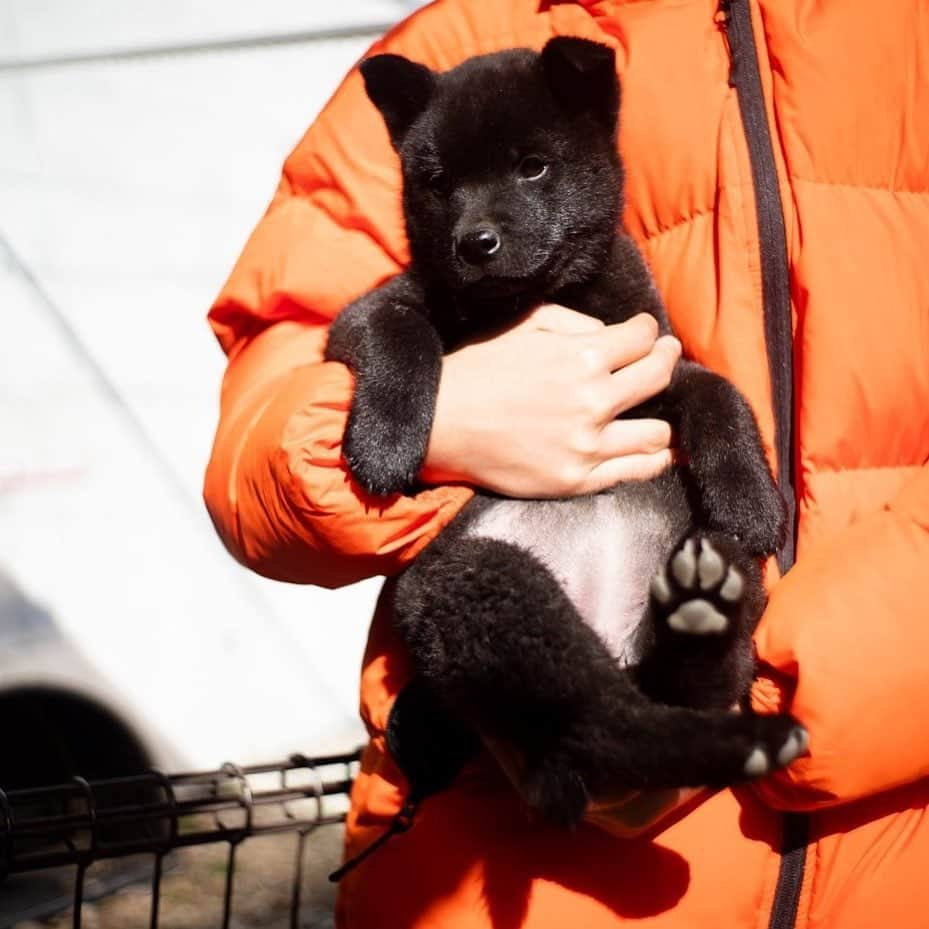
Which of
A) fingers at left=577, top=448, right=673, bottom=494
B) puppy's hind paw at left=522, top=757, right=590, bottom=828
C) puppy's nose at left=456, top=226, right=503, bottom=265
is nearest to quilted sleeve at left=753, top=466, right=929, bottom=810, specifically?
puppy's hind paw at left=522, top=757, right=590, bottom=828

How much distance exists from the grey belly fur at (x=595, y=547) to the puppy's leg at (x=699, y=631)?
0.37ft

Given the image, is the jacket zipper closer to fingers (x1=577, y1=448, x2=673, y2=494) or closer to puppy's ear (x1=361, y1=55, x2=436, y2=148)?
fingers (x1=577, y1=448, x2=673, y2=494)

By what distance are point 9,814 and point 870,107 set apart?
4.87ft

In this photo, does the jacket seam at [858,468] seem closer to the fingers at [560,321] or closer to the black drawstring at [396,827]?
the fingers at [560,321]

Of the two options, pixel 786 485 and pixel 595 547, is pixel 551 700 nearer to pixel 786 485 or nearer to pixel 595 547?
pixel 595 547

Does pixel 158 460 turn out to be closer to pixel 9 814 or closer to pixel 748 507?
pixel 9 814

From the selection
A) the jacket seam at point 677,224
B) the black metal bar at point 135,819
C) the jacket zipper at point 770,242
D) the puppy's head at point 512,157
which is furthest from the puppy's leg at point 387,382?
the black metal bar at point 135,819

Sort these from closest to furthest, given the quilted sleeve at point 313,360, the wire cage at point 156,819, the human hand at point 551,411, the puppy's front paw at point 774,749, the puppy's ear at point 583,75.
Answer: the puppy's front paw at point 774,749
the quilted sleeve at point 313,360
the human hand at point 551,411
the puppy's ear at point 583,75
the wire cage at point 156,819

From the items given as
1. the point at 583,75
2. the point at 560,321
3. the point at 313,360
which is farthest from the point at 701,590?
the point at 583,75

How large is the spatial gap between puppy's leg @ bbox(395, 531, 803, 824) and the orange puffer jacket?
3.0 inches

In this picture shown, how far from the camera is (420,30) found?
6.49 feet

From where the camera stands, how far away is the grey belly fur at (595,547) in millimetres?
1615

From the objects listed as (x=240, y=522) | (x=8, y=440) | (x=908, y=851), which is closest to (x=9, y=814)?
(x=240, y=522)

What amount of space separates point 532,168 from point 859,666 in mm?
847
